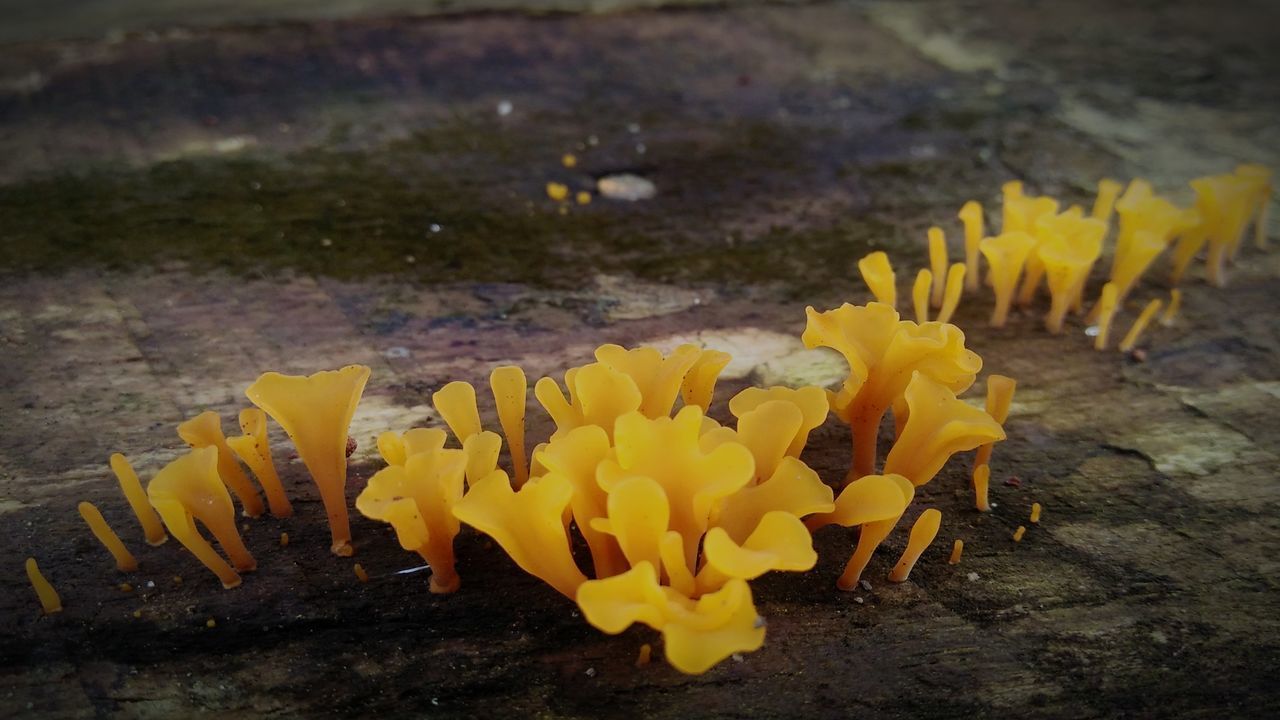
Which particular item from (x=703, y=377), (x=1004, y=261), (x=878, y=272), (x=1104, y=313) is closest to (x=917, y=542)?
(x=703, y=377)

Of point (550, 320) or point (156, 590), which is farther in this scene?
point (550, 320)

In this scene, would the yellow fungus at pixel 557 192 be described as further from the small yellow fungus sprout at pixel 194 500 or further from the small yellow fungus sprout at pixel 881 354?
the small yellow fungus sprout at pixel 194 500

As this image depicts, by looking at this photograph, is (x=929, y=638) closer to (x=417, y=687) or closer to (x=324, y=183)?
(x=417, y=687)

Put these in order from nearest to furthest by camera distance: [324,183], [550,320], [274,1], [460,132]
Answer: [550,320], [324,183], [460,132], [274,1]

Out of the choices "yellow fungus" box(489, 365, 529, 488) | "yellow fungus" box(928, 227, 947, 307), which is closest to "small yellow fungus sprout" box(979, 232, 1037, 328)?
"yellow fungus" box(928, 227, 947, 307)

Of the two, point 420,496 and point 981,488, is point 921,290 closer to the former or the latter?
point 981,488

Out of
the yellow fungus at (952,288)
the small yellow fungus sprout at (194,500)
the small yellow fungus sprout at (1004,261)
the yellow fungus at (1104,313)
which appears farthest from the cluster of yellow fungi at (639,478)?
the yellow fungus at (1104,313)

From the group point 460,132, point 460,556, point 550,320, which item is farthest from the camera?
point 460,132

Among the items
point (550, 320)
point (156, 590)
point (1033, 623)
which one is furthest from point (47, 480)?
point (1033, 623)
